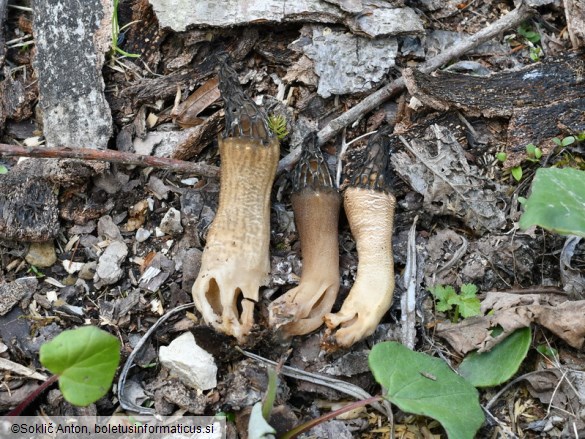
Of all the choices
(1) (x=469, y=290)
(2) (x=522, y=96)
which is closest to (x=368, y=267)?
(1) (x=469, y=290)

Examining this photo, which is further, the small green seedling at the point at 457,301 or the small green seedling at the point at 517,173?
the small green seedling at the point at 517,173

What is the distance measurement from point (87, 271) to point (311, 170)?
1.17 metres

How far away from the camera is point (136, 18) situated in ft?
11.2

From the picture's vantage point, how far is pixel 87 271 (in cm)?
313

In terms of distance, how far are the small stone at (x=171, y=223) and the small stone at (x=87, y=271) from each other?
0.37m

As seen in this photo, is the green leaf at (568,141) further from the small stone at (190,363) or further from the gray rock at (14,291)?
the gray rock at (14,291)

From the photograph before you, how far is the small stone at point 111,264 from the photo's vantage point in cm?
311

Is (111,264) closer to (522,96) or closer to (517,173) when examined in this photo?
(517,173)

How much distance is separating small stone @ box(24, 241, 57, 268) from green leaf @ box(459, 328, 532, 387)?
196 centimetres

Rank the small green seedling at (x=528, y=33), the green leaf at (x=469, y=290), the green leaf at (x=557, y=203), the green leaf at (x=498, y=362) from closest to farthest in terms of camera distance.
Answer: the green leaf at (x=557, y=203), the green leaf at (x=498, y=362), the green leaf at (x=469, y=290), the small green seedling at (x=528, y=33)

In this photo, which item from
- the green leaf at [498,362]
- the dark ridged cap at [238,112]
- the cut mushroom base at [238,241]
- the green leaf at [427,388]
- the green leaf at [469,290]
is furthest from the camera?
the dark ridged cap at [238,112]

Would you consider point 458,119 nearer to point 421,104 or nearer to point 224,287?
point 421,104

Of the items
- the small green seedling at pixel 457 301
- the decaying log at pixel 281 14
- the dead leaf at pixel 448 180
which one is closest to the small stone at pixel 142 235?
the decaying log at pixel 281 14

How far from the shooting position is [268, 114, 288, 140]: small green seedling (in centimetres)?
330
